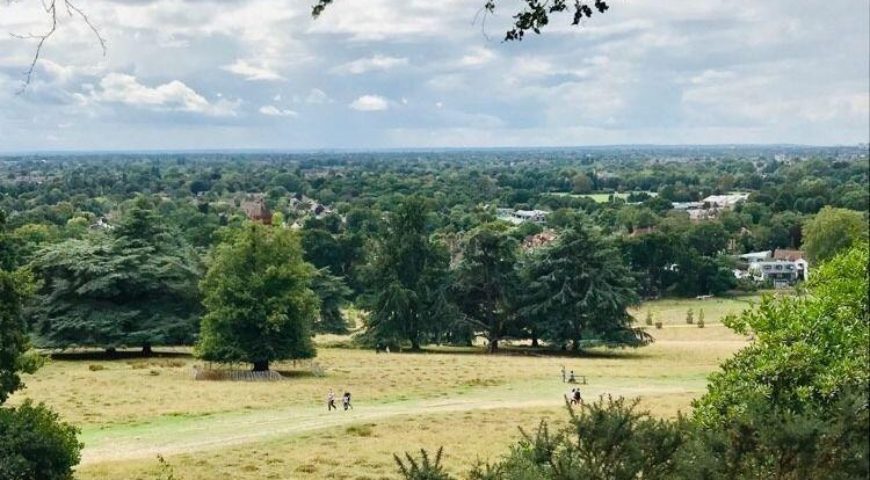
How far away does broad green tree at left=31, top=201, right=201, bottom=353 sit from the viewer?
45.4 meters

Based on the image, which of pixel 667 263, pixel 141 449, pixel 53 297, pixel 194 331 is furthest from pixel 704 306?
pixel 141 449

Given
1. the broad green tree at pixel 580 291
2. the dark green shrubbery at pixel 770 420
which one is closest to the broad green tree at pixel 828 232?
the broad green tree at pixel 580 291

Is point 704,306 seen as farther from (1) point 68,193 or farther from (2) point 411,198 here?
(1) point 68,193

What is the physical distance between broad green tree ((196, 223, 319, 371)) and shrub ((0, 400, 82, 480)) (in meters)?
22.7

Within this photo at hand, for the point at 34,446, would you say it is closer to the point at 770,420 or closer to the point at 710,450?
the point at 710,450

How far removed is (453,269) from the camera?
54.6 m

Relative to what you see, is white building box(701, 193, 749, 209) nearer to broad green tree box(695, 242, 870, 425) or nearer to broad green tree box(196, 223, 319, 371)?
broad green tree box(196, 223, 319, 371)

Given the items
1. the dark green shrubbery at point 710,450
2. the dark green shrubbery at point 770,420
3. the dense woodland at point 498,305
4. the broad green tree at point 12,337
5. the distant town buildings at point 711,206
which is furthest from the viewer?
the distant town buildings at point 711,206

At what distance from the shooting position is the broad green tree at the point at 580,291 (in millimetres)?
52031

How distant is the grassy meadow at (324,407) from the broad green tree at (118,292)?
1.53 metres

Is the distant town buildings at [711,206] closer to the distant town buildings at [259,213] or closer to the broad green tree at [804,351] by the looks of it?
the distant town buildings at [259,213]

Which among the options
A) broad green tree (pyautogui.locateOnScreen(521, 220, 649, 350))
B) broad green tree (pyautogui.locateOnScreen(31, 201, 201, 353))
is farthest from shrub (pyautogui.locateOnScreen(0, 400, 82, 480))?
broad green tree (pyautogui.locateOnScreen(521, 220, 649, 350))

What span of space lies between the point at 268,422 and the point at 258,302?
12.4 metres

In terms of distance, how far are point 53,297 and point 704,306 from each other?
176 ft
